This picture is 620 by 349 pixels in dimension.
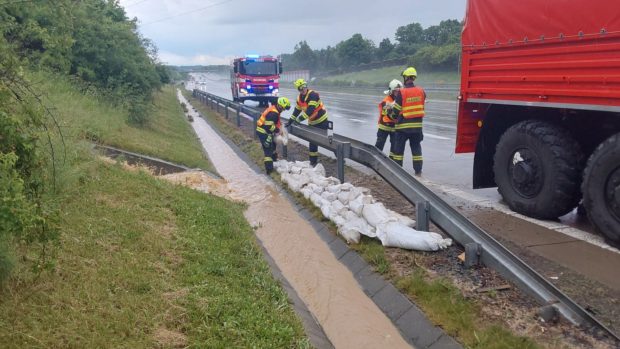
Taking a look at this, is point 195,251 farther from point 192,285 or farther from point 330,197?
point 330,197

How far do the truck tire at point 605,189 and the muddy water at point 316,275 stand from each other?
2.48 metres

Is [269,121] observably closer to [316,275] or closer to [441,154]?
[441,154]

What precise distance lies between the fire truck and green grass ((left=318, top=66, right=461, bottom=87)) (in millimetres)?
13827

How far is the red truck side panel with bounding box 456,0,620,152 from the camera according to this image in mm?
4977

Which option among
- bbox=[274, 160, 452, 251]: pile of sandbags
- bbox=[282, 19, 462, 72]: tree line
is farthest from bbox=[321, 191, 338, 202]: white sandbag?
bbox=[282, 19, 462, 72]: tree line

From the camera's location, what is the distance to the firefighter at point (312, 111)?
10.2 m

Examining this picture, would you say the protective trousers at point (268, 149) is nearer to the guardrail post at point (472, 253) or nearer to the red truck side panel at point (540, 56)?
the red truck side panel at point (540, 56)

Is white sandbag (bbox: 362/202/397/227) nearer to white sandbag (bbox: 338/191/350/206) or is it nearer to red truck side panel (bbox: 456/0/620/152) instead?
white sandbag (bbox: 338/191/350/206)

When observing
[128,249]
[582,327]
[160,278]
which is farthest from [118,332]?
[582,327]

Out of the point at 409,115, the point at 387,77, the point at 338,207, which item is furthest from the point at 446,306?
the point at 387,77

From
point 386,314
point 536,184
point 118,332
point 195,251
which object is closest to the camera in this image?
point 118,332

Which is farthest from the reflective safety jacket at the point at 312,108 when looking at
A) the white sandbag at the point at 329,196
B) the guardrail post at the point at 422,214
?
the guardrail post at the point at 422,214

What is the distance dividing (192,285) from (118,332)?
3.14ft

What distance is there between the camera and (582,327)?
3480 mm
